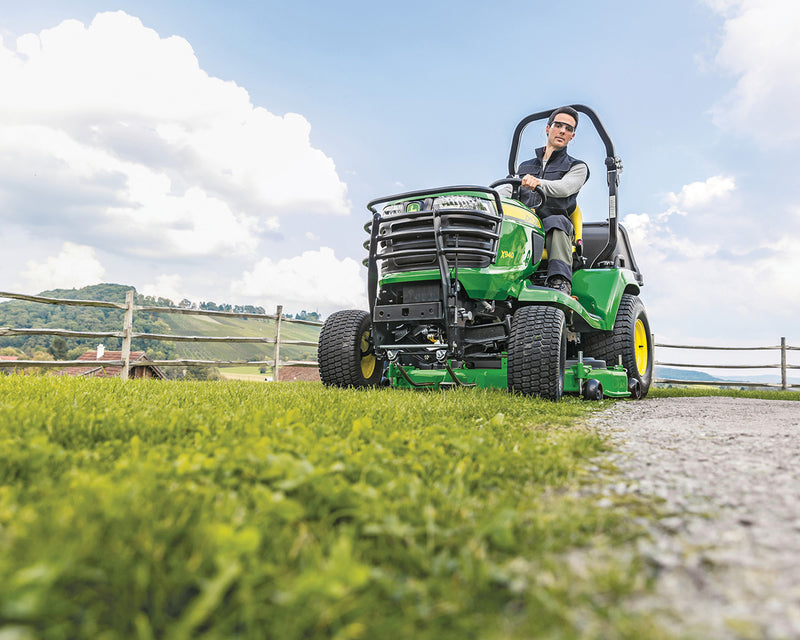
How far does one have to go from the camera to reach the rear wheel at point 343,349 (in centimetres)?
536

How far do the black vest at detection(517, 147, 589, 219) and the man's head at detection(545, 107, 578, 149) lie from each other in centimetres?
10

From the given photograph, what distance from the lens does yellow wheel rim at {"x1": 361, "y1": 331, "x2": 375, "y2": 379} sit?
557 centimetres

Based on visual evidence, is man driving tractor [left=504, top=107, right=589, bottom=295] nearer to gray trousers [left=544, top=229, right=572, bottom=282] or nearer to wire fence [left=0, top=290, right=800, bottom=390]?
gray trousers [left=544, top=229, right=572, bottom=282]

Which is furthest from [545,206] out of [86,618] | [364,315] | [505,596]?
[86,618]

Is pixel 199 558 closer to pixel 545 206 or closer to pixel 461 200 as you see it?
pixel 461 200

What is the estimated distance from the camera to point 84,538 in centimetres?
112

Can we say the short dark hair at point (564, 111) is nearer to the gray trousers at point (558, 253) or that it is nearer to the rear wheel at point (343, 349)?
the gray trousers at point (558, 253)

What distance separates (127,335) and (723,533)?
9839 mm

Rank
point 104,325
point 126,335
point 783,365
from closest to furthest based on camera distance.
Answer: point 126,335 → point 783,365 → point 104,325

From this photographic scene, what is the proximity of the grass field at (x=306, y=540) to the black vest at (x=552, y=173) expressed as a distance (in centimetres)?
401

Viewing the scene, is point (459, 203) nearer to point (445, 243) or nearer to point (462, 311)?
point (445, 243)

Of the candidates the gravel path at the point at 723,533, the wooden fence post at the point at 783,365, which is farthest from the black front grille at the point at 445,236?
the wooden fence post at the point at 783,365

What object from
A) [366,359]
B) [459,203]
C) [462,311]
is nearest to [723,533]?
[462,311]

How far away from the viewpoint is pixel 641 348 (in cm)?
728
